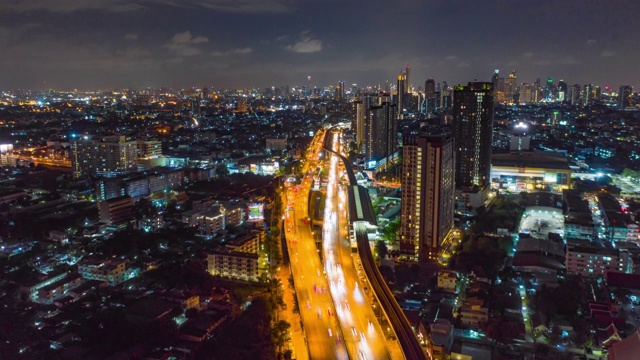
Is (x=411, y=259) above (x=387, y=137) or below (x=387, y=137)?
below


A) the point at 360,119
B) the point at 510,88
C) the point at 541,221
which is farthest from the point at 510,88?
the point at 541,221

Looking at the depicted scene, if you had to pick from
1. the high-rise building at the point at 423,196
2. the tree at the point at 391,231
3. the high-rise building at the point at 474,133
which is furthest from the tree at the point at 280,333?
the high-rise building at the point at 474,133

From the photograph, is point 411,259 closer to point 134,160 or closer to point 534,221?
point 534,221

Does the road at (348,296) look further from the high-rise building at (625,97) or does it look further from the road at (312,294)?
the high-rise building at (625,97)

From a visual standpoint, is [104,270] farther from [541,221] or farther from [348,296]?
[541,221]

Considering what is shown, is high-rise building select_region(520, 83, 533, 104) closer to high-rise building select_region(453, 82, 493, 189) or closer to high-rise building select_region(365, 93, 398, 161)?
→ high-rise building select_region(365, 93, 398, 161)

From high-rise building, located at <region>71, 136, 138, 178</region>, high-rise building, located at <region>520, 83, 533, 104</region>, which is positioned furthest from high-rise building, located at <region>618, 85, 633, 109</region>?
high-rise building, located at <region>71, 136, 138, 178</region>

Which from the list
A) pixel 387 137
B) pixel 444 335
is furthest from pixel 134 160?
pixel 444 335
